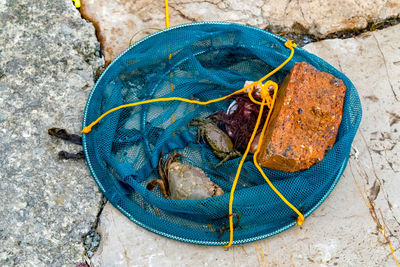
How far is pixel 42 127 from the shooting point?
2.59 m

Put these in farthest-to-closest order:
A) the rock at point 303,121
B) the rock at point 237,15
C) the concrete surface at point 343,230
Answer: the rock at point 237,15 → the concrete surface at point 343,230 → the rock at point 303,121

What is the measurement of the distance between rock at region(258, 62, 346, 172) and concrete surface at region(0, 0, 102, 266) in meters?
1.12

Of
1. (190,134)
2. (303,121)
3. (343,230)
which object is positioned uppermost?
(303,121)

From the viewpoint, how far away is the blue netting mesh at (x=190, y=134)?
2336 millimetres

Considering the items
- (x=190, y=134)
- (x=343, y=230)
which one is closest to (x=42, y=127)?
(x=190, y=134)

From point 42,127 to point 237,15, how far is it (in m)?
1.65

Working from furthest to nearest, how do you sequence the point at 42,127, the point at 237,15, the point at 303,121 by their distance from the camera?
1. the point at 237,15
2. the point at 42,127
3. the point at 303,121

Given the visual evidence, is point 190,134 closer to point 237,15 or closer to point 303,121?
point 303,121

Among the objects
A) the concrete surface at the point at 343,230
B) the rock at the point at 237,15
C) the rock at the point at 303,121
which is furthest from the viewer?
the rock at the point at 237,15

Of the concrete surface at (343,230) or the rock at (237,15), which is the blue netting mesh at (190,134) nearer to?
the concrete surface at (343,230)

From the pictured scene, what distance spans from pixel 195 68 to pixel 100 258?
132cm

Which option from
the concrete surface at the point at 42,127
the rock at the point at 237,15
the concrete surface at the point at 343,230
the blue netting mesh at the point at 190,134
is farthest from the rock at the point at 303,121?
the concrete surface at the point at 42,127

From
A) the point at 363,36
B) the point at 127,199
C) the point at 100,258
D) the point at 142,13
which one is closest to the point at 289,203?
the point at 127,199

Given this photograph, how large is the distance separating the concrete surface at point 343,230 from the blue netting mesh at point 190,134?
0.11 meters
